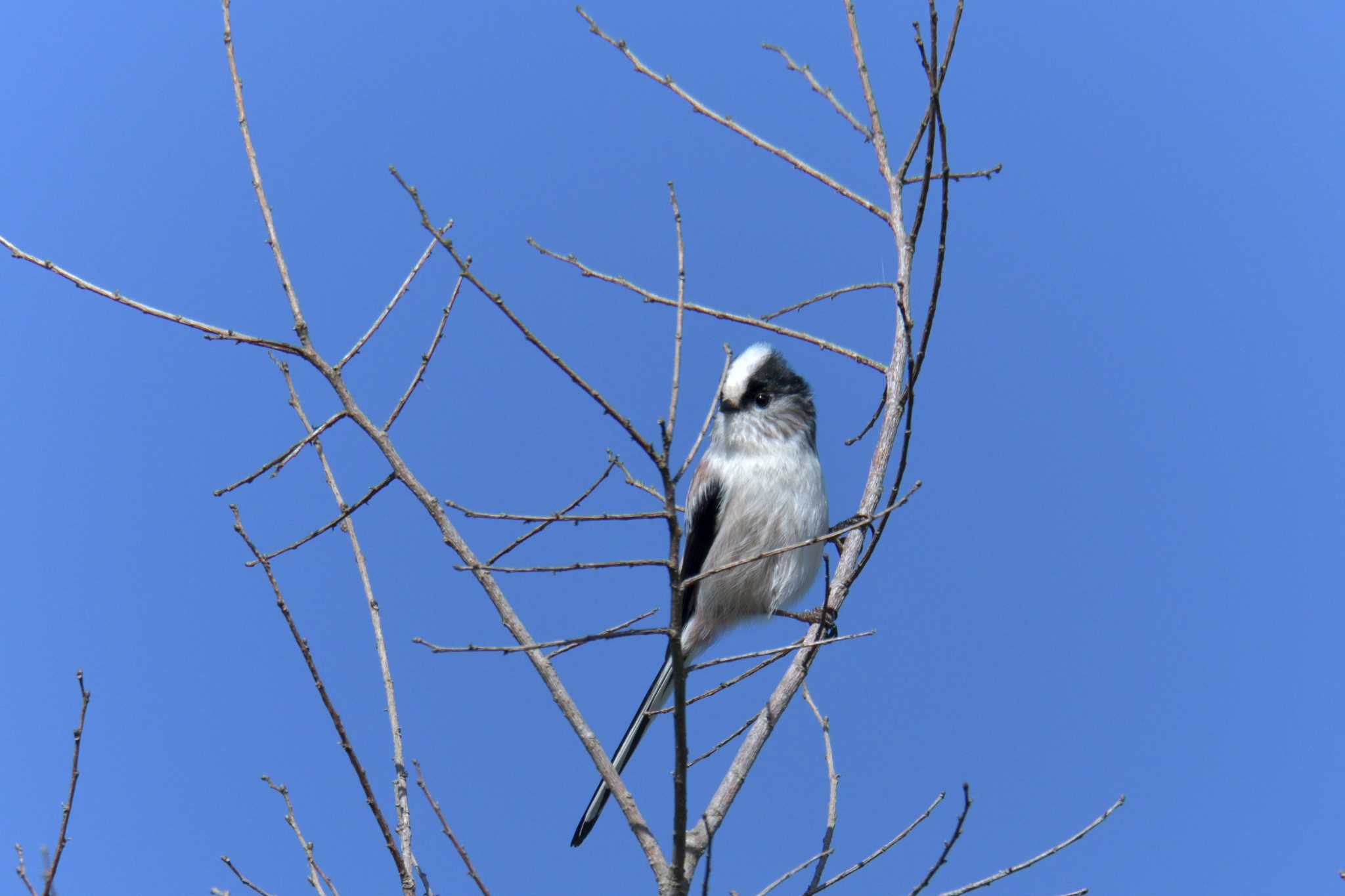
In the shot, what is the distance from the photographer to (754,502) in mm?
3932

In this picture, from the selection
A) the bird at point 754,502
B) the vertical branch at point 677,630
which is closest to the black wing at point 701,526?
the bird at point 754,502

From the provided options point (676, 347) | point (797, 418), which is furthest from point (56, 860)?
point (797, 418)

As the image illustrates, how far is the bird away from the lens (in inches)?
153

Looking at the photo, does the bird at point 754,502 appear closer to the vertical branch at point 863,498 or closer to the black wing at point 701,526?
the black wing at point 701,526

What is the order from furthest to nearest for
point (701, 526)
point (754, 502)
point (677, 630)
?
1. point (701, 526)
2. point (754, 502)
3. point (677, 630)

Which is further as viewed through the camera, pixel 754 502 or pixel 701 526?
pixel 701 526

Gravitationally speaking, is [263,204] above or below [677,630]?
above

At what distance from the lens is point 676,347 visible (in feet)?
7.06

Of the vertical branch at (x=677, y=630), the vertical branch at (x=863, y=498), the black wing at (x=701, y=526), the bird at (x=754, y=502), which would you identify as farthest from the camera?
the black wing at (x=701, y=526)

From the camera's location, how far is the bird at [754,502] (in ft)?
12.8

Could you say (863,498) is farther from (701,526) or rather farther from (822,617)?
(701,526)

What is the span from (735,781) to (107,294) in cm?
205

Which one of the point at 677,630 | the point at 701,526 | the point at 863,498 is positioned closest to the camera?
the point at 677,630

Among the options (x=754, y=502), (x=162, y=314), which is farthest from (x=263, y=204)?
(x=754, y=502)
